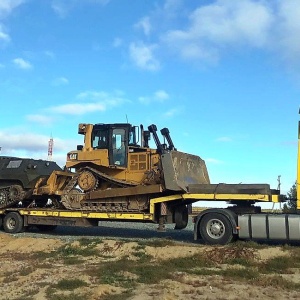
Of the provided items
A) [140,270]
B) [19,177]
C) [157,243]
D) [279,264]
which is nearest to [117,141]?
[157,243]

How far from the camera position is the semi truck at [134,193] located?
49.4ft

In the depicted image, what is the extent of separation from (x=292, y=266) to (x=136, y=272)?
3.91 m

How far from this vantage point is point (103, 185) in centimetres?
1889

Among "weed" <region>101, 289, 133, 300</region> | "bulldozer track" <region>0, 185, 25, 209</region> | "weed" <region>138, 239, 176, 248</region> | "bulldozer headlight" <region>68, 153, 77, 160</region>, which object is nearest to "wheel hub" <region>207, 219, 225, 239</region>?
"weed" <region>138, 239, 176, 248</region>

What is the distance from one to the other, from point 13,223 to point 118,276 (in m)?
11.4

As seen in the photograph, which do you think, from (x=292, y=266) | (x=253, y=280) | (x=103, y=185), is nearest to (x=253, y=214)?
(x=292, y=266)

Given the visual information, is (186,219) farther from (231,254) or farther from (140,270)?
(140,270)

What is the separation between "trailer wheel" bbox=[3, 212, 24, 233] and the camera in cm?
2044

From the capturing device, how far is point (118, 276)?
10.6 m

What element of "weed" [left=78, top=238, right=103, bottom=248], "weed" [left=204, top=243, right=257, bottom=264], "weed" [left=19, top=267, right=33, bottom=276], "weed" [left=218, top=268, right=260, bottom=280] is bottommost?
"weed" [left=19, top=267, right=33, bottom=276]

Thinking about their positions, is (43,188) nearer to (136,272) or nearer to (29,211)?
(29,211)

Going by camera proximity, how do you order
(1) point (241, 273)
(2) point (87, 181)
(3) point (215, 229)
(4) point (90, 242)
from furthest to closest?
(2) point (87, 181)
(4) point (90, 242)
(3) point (215, 229)
(1) point (241, 273)

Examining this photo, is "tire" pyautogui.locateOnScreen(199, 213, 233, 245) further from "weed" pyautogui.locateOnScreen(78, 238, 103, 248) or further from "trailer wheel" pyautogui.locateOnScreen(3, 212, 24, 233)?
"trailer wheel" pyautogui.locateOnScreen(3, 212, 24, 233)

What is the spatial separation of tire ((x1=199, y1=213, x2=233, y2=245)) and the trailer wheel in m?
8.90
